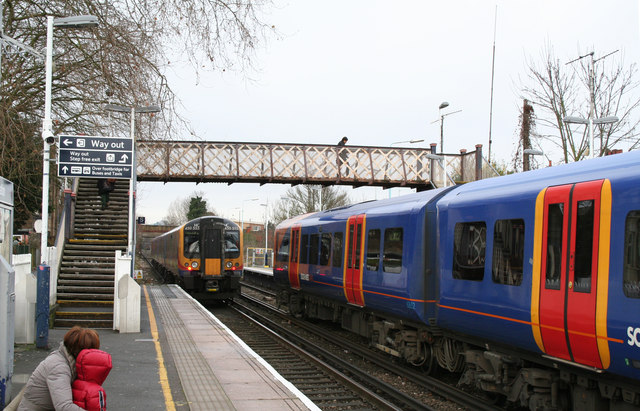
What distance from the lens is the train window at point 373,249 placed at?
11.5m

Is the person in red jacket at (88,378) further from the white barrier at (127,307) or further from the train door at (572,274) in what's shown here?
the white barrier at (127,307)

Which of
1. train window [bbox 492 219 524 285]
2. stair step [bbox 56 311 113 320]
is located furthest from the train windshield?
train window [bbox 492 219 524 285]

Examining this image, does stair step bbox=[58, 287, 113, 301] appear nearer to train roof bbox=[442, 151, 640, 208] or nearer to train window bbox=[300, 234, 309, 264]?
→ train window bbox=[300, 234, 309, 264]

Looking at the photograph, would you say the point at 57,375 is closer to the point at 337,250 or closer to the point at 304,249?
the point at 337,250

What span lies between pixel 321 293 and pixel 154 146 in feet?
18.0

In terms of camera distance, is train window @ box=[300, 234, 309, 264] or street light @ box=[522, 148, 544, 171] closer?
Result: train window @ box=[300, 234, 309, 264]

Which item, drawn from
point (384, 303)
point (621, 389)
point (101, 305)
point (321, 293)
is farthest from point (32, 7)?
point (621, 389)

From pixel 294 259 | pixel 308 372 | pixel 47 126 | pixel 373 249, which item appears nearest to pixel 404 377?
pixel 308 372

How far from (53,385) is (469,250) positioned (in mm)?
5703

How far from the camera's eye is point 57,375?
14.5ft

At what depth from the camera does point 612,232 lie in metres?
5.86

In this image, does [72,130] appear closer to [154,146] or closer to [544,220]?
[154,146]

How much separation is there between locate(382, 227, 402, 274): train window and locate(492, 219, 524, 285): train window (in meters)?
2.73

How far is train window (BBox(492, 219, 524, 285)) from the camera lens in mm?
7320
